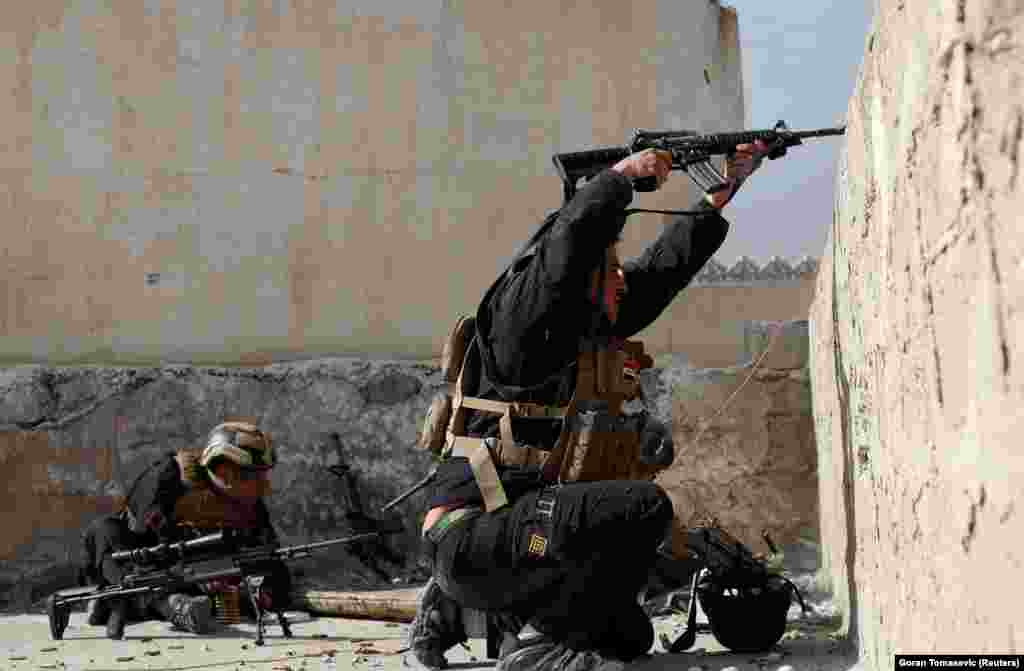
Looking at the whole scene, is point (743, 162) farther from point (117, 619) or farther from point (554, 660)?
point (117, 619)

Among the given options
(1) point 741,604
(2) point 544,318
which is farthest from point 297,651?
(2) point 544,318

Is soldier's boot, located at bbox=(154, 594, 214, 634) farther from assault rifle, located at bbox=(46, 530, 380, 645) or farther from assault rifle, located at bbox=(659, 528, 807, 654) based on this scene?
assault rifle, located at bbox=(659, 528, 807, 654)

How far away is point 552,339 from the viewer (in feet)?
9.91

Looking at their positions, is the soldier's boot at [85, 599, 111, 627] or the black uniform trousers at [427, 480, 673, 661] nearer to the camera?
the black uniform trousers at [427, 480, 673, 661]

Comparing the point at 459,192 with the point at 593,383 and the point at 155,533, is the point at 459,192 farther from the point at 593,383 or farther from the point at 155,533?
the point at 593,383

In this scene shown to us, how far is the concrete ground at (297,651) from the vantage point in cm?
316

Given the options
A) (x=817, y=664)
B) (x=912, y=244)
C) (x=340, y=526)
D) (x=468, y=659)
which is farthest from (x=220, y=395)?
(x=912, y=244)

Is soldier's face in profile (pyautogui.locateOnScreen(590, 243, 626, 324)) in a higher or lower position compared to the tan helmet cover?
higher

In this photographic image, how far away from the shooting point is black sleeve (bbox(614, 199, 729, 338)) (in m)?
3.42

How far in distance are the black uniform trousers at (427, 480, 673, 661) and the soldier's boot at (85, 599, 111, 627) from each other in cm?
247

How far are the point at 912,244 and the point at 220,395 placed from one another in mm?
4800

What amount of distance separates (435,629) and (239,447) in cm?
201

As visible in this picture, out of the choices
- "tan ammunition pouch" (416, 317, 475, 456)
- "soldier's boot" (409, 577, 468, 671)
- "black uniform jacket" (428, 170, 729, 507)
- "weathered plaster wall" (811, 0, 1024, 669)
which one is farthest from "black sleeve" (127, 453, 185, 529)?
"weathered plaster wall" (811, 0, 1024, 669)

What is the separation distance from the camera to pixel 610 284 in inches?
124
